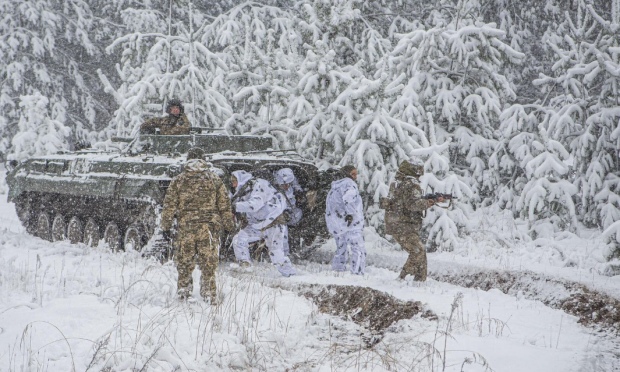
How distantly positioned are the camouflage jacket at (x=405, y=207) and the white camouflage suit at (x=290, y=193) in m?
1.82

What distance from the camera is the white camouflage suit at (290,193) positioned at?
8.81 meters

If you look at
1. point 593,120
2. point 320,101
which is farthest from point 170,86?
point 593,120

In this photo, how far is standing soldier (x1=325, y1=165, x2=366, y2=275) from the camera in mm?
8570

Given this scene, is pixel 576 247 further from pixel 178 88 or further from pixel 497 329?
pixel 178 88

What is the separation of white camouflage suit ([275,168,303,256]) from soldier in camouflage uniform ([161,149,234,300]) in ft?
8.83

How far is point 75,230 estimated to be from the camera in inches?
439

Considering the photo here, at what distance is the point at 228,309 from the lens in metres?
5.34

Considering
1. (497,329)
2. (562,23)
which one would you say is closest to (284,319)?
(497,329)

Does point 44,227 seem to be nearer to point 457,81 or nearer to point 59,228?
point 59,228

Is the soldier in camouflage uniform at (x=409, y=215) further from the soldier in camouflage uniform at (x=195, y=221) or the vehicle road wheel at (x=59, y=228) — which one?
the vehicle road wheel at (x=59, y=228)

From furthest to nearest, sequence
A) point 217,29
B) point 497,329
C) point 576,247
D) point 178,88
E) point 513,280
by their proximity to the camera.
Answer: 1. point 217,29
2. point 178,88
3. point 576,247
4. point 513,280
5. point 497,329

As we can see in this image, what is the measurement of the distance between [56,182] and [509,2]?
1650 centimetres

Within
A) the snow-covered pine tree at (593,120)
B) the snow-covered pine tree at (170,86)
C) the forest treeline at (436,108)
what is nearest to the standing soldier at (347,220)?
the forest treeline at (436,108)

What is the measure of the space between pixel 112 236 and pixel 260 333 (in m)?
6.24
